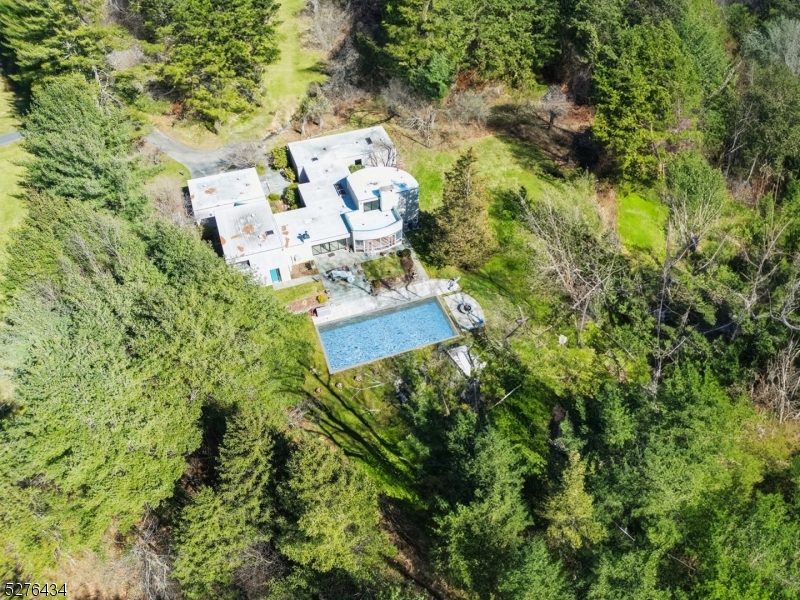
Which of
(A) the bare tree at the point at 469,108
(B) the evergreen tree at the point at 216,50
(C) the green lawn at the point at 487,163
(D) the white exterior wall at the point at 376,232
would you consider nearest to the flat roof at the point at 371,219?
(D) the white exterior wall at the point at 376,232

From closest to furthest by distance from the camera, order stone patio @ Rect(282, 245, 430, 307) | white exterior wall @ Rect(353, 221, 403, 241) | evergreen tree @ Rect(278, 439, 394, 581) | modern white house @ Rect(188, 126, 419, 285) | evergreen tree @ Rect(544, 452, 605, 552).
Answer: evergreen tree @ Rect(278, 439, 394, 581) < evergreen tree @ Rect(544, 452, 605, 552) < modern white house @ Rect(188, 126, 419, 285) < stone patio @ Rect(282, 245, 430, 307) < white exterior wall @ Rect(353, 221, 403, 241)

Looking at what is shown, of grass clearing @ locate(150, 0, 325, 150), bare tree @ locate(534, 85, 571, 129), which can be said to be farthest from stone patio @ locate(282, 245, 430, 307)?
bare tree @ locate(534, 85, 571, 129)

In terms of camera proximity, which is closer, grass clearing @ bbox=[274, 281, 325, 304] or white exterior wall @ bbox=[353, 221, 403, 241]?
grass clearing @ bbox=[274, 281, 325, 304]

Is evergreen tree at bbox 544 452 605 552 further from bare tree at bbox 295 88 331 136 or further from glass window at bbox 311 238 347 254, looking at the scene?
bare tree at bbox 295 88 331 136

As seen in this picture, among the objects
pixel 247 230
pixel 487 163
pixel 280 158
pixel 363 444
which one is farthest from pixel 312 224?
pixel 487 163

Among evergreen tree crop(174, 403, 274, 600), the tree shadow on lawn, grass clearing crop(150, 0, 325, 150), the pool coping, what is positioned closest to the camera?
evergreen tree crop(174, 403, 274, 600)

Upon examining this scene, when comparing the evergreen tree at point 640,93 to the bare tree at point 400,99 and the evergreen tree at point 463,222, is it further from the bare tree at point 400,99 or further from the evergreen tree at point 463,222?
the bare tree at point 400,99

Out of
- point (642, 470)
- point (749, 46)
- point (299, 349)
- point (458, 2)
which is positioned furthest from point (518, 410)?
point (749, 46)
